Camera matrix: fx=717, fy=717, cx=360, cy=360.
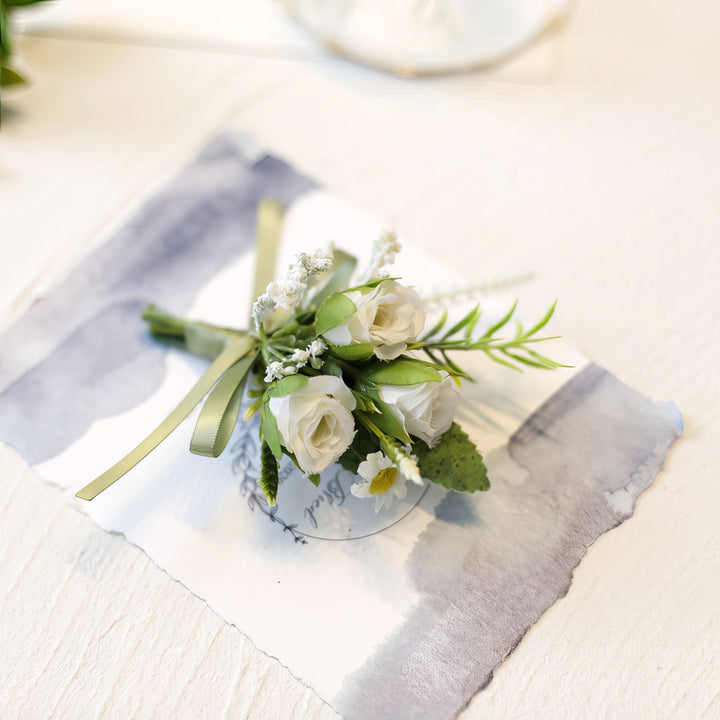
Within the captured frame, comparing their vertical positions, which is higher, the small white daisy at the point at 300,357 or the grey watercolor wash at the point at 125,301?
the small white daisy at the point at 300,357

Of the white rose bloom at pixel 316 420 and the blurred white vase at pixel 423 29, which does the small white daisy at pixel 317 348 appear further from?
the blurred white vase at pixel 423 29

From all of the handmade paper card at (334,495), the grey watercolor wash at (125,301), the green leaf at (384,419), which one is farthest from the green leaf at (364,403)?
the grey watercolor wash at (125,301)

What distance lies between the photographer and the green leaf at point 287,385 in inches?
18.4

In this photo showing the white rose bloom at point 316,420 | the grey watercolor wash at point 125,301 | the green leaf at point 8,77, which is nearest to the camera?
the white rose bloom at point 316,420

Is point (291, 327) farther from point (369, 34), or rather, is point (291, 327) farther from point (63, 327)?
point (369, 34)

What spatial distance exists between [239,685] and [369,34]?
742 mm

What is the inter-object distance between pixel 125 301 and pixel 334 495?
285 millimetres

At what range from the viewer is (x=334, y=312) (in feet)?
1.60

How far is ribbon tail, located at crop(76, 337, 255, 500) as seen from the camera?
21.2 inches

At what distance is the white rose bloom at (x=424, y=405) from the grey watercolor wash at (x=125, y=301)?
26cm

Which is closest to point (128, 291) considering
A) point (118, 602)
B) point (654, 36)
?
point (118, 602)

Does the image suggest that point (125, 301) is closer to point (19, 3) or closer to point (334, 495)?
point (334, 495)

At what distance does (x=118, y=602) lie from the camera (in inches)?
21.6

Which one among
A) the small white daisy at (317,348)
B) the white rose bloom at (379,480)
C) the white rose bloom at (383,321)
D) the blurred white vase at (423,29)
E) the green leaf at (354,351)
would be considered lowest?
the white rose bloom at (379,480)
